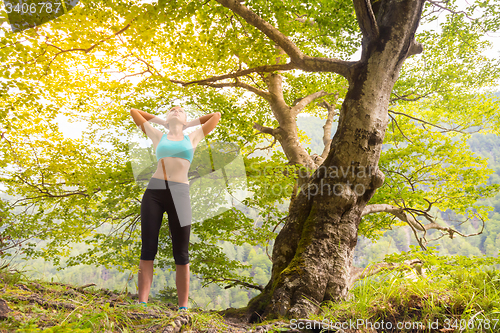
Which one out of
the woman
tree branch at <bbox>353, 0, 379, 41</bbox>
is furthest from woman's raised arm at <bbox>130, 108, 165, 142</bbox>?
tree branch at <bbox>353, 0, 379, 41</bbox>

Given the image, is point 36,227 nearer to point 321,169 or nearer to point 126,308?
point 126,308

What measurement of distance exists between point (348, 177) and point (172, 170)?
2.13 metres

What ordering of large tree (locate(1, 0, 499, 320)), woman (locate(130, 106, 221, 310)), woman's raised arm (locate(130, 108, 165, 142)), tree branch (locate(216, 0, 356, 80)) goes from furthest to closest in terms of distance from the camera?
1. tree branch (locate(216, 0, 356, 80))
2. large tree (locate(1, 0, 499, 320))
3. woman's raised arm (locate(130, 108, 165, 142))
4. woman (locate(130, 106, 221, 310))

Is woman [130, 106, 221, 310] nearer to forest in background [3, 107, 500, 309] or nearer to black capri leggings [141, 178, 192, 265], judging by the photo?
black capri leggings [141, 178, 192, 265]

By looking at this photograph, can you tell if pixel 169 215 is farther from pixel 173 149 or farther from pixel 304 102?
pixel 304 102

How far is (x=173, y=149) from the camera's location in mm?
2486

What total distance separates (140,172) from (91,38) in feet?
9.63

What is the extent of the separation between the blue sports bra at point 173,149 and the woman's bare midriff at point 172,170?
50 mm

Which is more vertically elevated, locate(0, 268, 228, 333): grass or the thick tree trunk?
the thick tree trunk

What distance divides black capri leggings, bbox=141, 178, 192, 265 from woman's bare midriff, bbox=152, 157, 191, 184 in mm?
44

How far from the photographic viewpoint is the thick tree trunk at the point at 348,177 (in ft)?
9.06

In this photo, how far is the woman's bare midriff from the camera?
2414 mm

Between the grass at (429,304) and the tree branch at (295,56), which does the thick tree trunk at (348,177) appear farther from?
the grass at (429,304)

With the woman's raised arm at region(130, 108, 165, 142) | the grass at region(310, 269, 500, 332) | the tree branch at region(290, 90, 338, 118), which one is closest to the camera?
the grass at region(310, 269, 500, 332)
